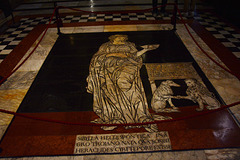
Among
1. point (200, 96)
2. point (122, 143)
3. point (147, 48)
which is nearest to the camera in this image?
point (122, 143)

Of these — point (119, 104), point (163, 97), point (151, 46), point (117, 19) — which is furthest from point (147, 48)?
point (117, 19)

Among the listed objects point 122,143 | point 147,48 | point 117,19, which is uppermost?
point 117,19

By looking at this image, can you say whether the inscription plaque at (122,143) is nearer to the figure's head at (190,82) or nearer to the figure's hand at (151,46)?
the figure's head at (190,82)

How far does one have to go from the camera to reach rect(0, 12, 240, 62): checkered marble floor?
4.71 metres

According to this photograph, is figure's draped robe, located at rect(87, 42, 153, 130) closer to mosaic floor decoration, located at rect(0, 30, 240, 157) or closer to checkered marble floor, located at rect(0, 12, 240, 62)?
mosaic floor decoration, located at rect(0, 30, 240, 157)

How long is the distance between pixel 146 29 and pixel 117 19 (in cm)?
141

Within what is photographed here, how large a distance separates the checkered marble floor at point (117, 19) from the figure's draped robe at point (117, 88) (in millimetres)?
2532

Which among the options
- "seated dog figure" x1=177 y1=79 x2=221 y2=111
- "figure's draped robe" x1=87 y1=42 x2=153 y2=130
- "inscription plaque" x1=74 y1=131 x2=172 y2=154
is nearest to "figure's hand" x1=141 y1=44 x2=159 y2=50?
"figure's draped robe" x1=87 y1=42 x2=153 y2=130

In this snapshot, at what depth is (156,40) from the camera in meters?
4.75

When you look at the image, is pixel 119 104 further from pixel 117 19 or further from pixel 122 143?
pixel 117 19

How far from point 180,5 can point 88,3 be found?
158 inches

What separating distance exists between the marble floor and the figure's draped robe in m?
0.59

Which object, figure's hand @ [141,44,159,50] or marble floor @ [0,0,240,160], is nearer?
marble floor @ [0,0,240,160]

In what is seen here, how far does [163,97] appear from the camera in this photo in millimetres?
2973
